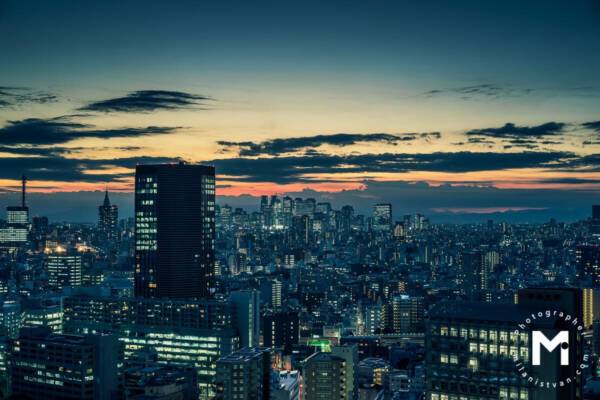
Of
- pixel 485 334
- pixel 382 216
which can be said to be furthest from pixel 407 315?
pixel 382 216

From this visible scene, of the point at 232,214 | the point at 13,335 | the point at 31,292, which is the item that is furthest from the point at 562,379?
the point at 232,214

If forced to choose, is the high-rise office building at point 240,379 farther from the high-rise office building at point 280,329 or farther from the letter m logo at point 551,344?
the high-rise office building at point 280,329

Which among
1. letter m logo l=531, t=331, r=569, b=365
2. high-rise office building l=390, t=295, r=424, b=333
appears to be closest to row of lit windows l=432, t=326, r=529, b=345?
letter m logo l=531, t=331, r=569, b=365

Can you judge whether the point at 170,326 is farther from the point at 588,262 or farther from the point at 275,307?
the point at 588,262

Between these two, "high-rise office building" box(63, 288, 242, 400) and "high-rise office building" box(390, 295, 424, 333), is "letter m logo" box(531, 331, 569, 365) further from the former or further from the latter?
"high-rise office building" box(390, 295, 424, 333)

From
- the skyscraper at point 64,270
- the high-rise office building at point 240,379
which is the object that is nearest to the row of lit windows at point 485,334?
the high-rise office building at point 240,379

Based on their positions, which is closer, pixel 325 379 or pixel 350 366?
pixel 325 379
